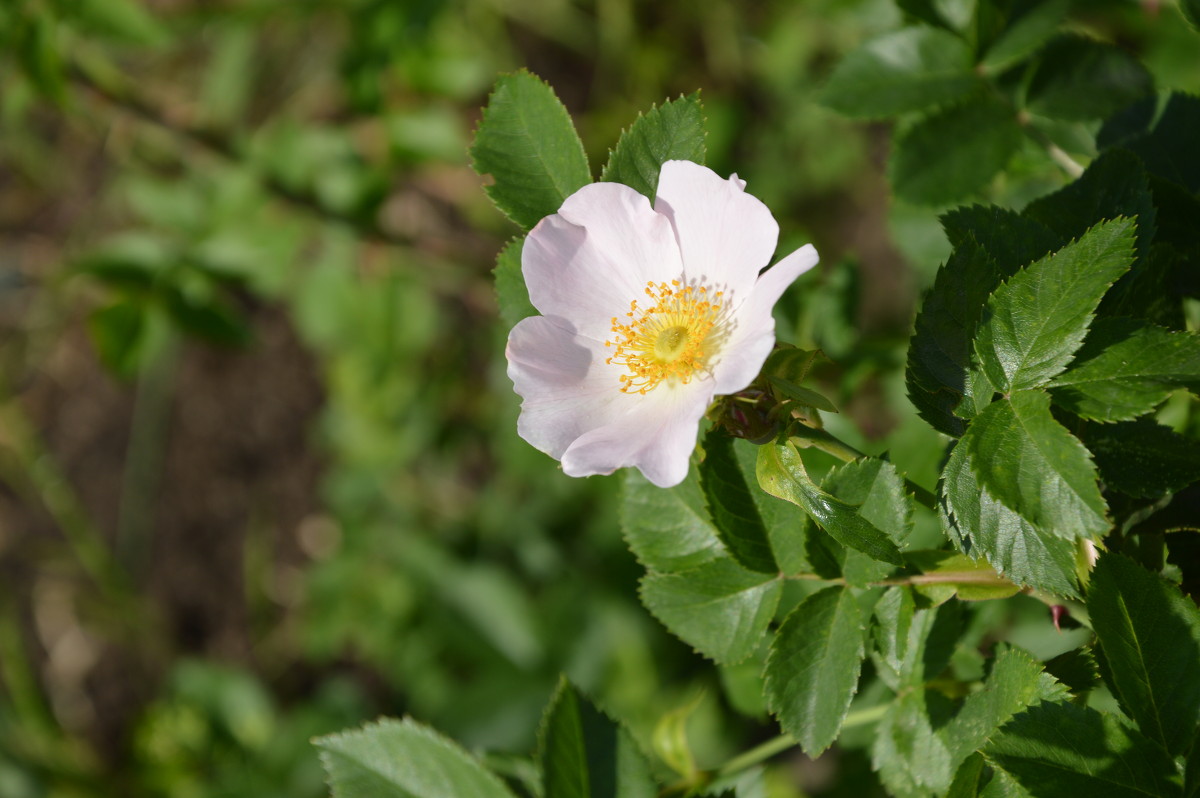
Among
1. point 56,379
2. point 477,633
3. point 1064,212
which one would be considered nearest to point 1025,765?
point 1064,212

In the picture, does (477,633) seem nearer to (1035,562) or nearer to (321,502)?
(321,502)

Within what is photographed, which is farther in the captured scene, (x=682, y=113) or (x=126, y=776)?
(x=126, y=776)

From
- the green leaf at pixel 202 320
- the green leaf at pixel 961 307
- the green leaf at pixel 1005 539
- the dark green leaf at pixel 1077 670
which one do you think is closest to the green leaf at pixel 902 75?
the green leaf at pixel 961 307

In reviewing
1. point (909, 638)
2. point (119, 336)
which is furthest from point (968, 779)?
point (119, 336)

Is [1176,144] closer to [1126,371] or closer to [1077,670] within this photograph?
[1126,371]

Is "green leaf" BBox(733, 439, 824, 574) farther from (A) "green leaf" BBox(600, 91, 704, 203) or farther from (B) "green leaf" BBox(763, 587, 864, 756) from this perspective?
(A) "green leaf" BBox(600, 91, 704, 203)

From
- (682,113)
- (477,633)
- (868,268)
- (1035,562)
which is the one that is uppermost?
(682,113)

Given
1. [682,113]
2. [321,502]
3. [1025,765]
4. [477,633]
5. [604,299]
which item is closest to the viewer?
[1025,765]
